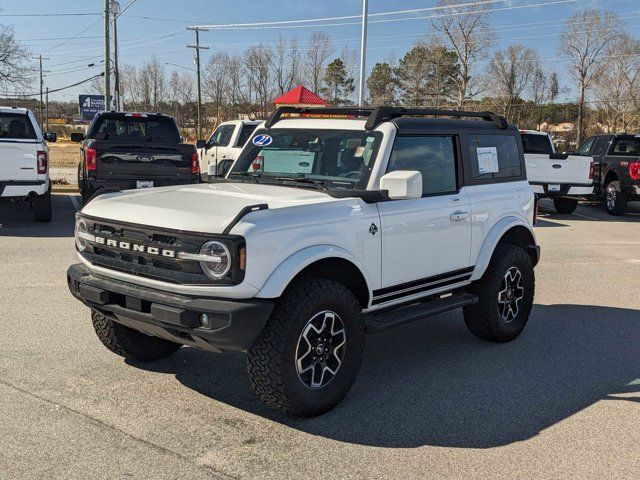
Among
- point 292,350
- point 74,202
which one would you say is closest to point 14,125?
point 74,202

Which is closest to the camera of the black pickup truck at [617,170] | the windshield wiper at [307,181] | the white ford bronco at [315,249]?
the white ford bronco at [315,249]

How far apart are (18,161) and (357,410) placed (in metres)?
8.95

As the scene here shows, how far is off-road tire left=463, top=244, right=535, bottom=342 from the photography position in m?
5.73

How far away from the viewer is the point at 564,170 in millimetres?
16000

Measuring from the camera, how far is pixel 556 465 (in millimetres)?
3703

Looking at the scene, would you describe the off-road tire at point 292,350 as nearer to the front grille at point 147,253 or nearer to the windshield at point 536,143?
the front grille at point 147,253

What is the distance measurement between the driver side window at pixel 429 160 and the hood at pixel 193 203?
0.79m

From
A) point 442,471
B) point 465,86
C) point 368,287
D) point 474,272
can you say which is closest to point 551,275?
point 474,272

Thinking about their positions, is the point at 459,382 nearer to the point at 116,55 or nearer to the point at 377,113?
the point at 377,113

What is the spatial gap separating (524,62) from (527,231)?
59669mm

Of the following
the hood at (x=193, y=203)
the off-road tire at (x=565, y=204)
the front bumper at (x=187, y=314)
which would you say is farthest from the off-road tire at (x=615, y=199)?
the front bumper at (x=187, y=314)

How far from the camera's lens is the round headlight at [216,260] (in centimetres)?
378

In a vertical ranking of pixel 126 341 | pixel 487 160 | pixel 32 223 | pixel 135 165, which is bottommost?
pixel 32 223

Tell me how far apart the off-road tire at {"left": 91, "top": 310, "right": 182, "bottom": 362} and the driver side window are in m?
2.25
